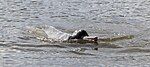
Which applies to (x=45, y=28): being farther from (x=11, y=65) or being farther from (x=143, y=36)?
(x=11, y=65)

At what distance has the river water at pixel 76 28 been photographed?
1075cm

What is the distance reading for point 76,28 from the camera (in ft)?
52.5

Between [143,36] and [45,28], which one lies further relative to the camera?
[45,28]

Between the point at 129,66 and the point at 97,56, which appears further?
the point at 97,56

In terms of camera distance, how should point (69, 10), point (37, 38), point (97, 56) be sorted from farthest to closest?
point (69, 10), point (37, 38), point (97, 56)

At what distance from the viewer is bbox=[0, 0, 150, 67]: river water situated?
1075cm

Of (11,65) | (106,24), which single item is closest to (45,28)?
(106,24)

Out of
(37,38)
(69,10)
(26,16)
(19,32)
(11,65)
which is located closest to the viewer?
(11,65)

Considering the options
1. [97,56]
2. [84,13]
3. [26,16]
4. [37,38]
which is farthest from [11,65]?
[84,13]

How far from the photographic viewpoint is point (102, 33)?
1495 cm

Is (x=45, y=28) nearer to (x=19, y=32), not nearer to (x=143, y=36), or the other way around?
(x=19, y=32)

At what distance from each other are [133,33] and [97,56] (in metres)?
3.95

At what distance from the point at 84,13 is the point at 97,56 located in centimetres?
859

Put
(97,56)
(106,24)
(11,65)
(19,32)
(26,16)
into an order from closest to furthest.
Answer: (11,65) → (97,56) → (19,32) → (106,24) → (26,16)
